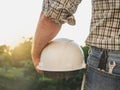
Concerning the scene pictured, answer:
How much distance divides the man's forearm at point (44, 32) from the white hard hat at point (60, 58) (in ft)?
0.17

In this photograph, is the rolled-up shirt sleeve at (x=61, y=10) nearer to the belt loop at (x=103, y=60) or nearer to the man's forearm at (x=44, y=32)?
the man's forearm at (x=44, y=32)

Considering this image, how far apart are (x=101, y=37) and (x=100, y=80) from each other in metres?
0.25

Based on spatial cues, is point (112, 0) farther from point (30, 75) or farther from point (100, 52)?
point (30, 75)

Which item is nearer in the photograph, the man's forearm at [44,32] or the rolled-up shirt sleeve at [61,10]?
the rolled-up shirt sleeve at [61,10]

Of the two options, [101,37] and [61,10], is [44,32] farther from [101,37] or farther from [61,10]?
[101,37]

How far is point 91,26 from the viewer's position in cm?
278

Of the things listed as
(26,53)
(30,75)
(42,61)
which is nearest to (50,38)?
(42,61)

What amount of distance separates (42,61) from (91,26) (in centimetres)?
46

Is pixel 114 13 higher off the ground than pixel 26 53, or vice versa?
pixel 114 13

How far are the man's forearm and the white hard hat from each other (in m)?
0.05

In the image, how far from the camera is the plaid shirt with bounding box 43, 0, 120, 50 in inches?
104

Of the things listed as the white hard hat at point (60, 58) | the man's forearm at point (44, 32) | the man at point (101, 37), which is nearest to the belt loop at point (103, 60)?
the man at point (101, 37)

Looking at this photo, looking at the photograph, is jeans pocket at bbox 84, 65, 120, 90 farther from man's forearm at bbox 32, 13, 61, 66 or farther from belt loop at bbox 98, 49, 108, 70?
man's forearm at bbox 32, 13, 61, 66

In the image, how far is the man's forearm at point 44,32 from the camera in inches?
115
